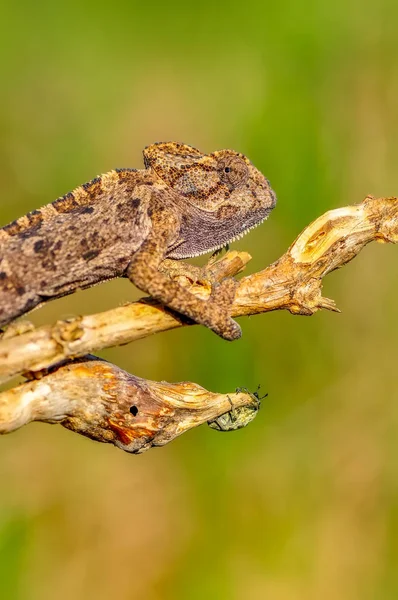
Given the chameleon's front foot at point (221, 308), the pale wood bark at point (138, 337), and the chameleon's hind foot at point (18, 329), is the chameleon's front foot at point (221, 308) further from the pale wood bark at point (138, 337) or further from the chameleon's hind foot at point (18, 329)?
the chameleon's hind foot at point (18, 329)

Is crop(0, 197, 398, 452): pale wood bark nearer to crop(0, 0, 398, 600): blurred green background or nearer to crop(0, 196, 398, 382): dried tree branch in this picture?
crop(0, 196, 398, 382): dried tree branch

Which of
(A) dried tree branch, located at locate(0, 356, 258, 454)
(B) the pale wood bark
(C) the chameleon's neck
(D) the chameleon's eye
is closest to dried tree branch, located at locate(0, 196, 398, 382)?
(B) the pale wood bark

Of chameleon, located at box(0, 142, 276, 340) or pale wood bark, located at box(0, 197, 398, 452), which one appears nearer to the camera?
pale wood bark, located at box(0, 197, 398, 452)

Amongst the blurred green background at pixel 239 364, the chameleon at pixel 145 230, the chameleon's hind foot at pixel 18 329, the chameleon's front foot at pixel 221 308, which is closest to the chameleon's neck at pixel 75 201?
the chameleon at pixel 145 230

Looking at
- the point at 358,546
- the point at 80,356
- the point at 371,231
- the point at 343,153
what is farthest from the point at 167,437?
the point at 343,153

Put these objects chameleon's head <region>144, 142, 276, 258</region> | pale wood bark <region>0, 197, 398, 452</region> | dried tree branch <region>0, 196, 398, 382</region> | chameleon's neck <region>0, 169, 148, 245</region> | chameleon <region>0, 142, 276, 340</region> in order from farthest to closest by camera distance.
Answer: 1. chameleon's head <region>144, 142, 276, 258</region>
2. chameleon's neck <region>0, 169, 148, 245</region>
3. chameleon <region>0, 142, 276, 340</region>
4. dried tree branch <region>0, 196, 398, 382</region>
5. pale wood bark <region>0, 197, 398, 452</region>

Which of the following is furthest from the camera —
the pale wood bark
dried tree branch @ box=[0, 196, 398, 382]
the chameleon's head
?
the chameleon's head
